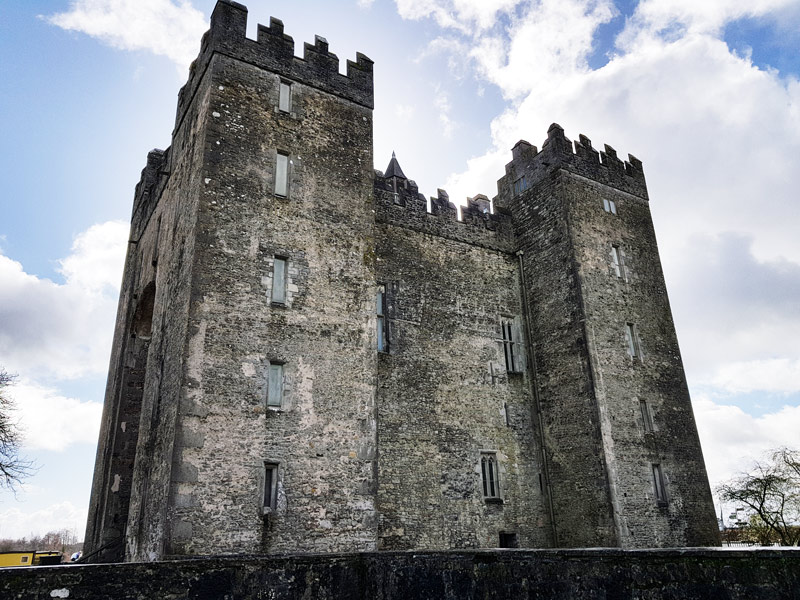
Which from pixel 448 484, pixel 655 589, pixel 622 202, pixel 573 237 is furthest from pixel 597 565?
pixel 622 202

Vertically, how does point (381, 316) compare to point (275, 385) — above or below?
above

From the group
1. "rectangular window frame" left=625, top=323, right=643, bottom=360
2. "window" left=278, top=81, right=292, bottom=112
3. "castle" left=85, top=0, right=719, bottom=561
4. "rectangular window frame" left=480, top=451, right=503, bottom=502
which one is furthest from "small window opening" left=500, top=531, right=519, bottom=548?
"window" left=278, top=81, right=292, bottom=112

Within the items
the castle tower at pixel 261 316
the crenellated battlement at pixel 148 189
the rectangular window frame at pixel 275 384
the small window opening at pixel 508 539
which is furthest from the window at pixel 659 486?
the crenellated battlement at pixel 148 189

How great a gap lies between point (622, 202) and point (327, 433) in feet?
43.3

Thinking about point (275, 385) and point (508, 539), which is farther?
point (508, 539)

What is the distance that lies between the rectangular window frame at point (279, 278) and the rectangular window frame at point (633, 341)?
1052 centimetres

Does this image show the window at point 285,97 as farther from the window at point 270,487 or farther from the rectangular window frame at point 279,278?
the window at point 270,487

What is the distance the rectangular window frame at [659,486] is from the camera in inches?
639

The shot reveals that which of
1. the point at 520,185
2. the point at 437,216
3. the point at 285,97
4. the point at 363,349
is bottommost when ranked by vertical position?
the point at 363,349

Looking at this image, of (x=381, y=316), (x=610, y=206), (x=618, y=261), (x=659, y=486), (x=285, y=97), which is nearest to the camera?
(x=285, y=97)

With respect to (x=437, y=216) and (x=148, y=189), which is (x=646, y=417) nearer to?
(x=437, y=216)

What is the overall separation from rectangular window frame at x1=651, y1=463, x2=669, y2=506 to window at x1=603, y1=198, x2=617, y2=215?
8.11 meters

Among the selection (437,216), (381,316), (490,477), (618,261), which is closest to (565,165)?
(618,261)

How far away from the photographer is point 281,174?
1425 centimetres
